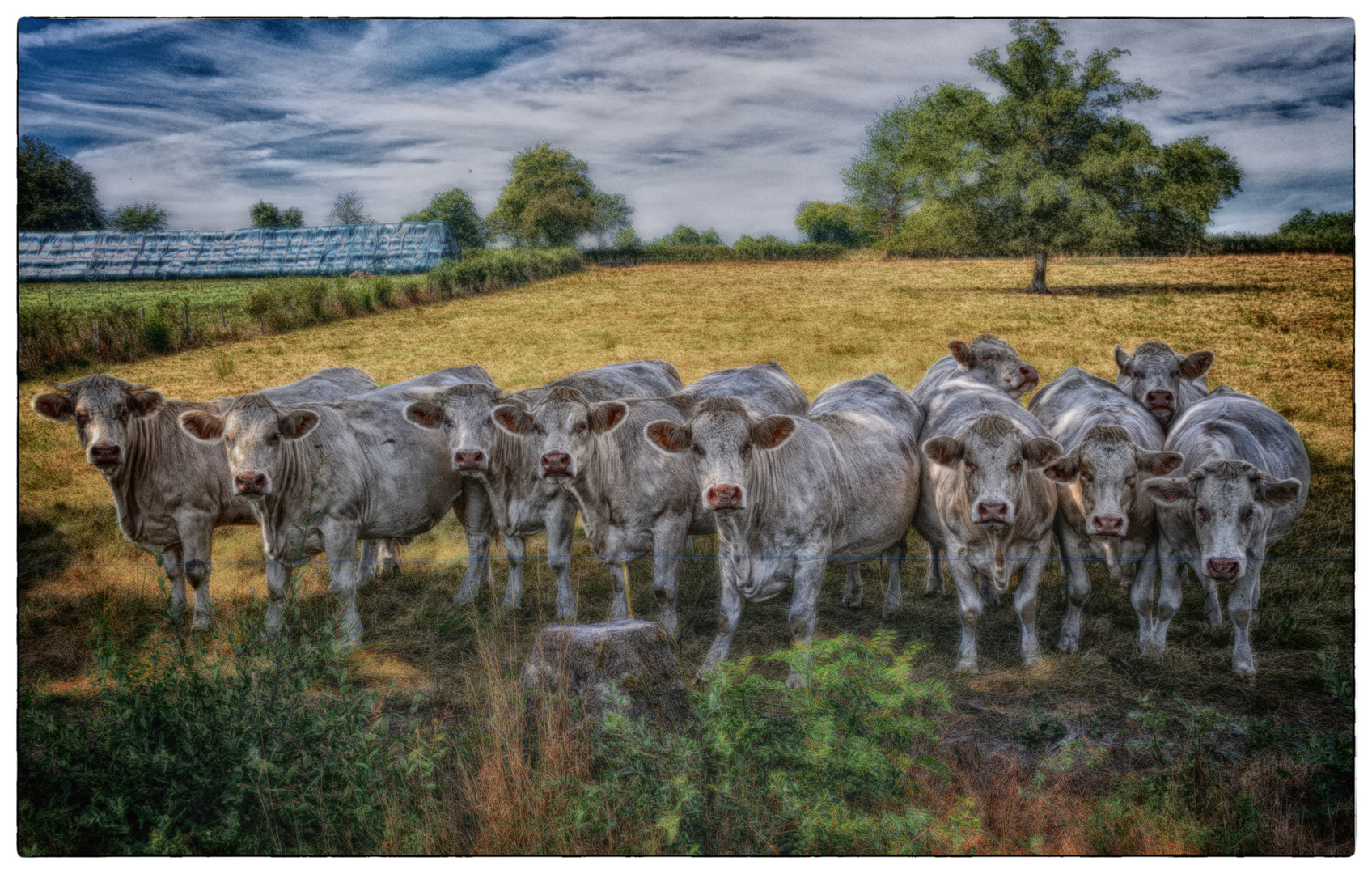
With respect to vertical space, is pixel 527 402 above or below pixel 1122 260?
below

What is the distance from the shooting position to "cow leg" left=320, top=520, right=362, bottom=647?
6.90 meters

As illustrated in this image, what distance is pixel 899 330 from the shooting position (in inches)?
410

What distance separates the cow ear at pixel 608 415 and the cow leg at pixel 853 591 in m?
2.67

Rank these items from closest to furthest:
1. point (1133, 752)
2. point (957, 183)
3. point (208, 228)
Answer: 1. point (1133, 752)
2. point (208, 228)
3. point (957, 183)

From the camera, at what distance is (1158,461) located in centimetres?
604

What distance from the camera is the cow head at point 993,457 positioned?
5.81m

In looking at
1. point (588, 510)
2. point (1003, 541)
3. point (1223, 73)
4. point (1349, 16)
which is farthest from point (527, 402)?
point (1349, 16)

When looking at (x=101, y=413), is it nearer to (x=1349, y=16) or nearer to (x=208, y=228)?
(x=208, y=228)

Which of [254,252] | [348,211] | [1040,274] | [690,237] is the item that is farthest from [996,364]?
[254,252]

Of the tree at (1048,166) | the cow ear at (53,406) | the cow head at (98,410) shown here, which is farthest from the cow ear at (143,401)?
the tree at (1048,166)

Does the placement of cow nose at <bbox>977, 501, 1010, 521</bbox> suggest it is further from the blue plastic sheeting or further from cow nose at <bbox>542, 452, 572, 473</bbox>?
the blue plastic sheeting

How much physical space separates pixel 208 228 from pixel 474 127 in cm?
254

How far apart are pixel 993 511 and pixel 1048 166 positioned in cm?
496

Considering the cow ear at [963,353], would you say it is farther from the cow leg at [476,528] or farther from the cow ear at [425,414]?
the cow ear at [425,414]
